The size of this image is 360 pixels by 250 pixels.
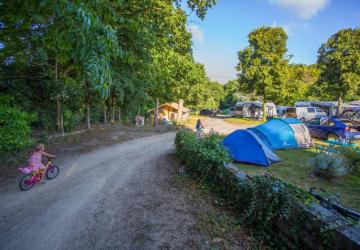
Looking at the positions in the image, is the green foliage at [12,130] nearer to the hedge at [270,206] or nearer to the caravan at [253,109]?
the hedge at [270,206]

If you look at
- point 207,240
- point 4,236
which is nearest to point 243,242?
point 207,240

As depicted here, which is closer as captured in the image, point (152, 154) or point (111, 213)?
point (111, 213)

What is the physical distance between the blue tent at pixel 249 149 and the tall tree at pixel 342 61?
1988 cm

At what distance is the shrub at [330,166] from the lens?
7.24 metres

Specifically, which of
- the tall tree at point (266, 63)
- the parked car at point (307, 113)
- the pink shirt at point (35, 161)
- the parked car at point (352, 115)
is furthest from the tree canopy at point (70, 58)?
the parked car at point (307, 113)

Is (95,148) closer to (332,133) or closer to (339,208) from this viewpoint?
(339,208)

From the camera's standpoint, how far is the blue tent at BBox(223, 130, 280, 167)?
8.81 meters

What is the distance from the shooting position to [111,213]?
180 inches

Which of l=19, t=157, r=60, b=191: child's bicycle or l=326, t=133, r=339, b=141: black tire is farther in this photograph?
l=326, t=133, r=339, b=141: black tire

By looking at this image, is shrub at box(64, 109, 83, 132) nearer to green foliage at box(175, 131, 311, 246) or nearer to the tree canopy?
the tree canopy

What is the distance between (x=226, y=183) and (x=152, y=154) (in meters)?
5.41

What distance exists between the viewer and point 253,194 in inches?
161

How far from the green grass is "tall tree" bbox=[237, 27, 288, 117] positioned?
70.8 feet

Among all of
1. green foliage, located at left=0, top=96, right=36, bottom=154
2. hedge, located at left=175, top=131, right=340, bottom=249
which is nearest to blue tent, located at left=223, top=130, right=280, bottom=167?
hedge, located at left=175, top=131, right=340, bottom=249
